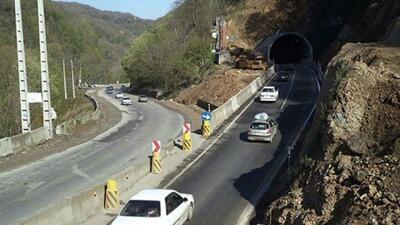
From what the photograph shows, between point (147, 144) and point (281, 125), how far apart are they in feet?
31.2

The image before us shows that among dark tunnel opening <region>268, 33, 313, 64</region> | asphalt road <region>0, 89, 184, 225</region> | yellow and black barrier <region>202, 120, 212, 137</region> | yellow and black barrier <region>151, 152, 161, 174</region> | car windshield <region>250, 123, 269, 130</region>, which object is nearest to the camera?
asphalt road <region>0, 89, 184, 225</region>

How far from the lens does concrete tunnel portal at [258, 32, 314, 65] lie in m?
93.1

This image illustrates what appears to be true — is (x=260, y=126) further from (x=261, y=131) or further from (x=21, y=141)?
(x=21, y=141)

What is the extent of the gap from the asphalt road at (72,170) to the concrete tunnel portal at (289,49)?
53037mm

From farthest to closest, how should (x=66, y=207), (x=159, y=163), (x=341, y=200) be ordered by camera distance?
(x=159, y=163), (x=66, y=207), (x=341, y=200)

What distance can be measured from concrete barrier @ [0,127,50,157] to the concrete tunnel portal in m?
60.5

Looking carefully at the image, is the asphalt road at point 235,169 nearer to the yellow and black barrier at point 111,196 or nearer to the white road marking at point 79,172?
the yellow and black barrier at point 111,196

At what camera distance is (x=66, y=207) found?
16.7 m

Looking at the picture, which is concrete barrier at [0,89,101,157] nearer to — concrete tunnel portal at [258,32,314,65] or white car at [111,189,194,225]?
white car at [111,189,194,225]

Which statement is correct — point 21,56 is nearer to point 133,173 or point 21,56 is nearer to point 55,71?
point 133,173

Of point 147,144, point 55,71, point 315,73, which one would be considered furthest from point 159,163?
point 55,71

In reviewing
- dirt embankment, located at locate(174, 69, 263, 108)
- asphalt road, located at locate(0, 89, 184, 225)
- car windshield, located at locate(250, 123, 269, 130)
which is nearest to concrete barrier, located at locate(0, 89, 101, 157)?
asphalt road, located at locate(0, 89, 184, 225)

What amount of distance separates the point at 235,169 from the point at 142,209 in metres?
10.7

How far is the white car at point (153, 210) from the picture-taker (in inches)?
611
